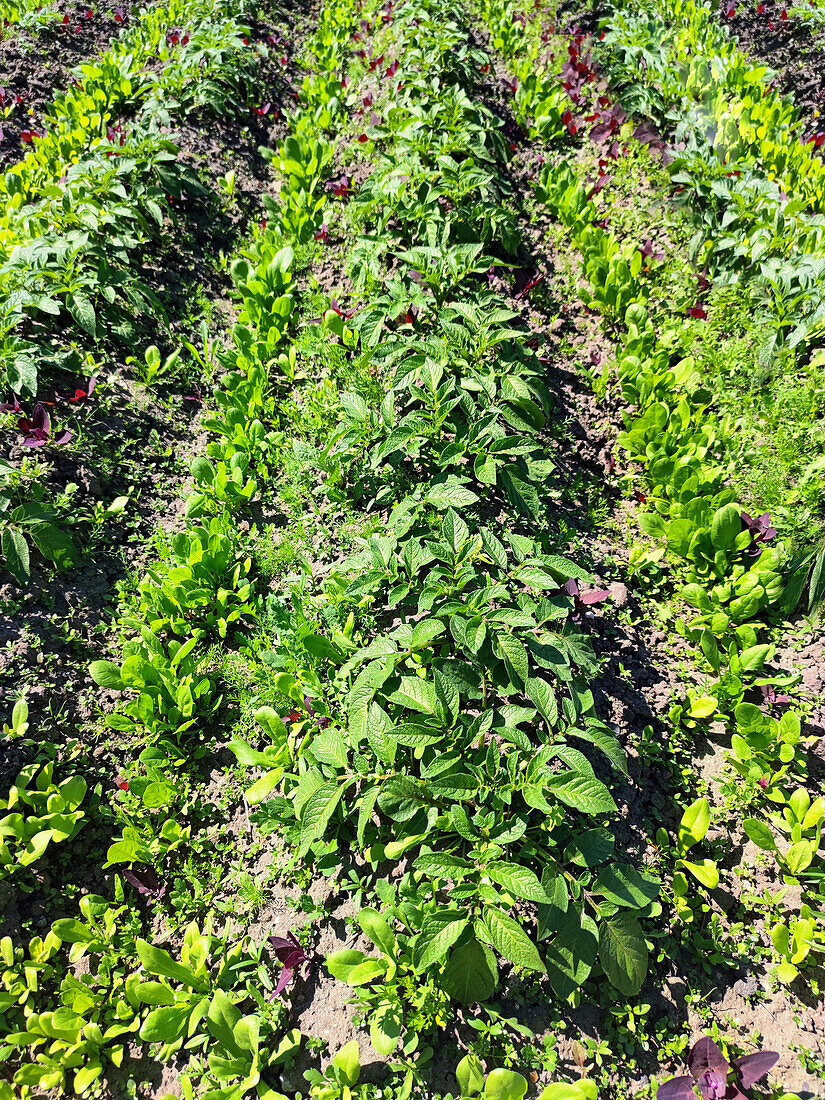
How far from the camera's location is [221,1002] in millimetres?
2051

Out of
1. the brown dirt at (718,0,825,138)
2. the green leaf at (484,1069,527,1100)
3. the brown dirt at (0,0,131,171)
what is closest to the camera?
the green leaf at (484,1069,527,1100)

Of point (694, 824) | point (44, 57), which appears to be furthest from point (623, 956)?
point (44, 57)

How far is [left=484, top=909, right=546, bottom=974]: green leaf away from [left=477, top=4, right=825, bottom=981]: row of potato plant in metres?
0.75

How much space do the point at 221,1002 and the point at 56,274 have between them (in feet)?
12.4

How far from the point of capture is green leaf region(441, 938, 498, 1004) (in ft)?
6.55

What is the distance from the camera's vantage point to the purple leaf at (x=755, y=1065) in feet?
6.15

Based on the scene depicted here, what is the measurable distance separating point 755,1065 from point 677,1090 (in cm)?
24

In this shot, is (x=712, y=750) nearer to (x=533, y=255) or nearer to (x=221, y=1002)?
(x=221, y=1002)

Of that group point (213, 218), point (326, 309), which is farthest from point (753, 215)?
point (213, 218)

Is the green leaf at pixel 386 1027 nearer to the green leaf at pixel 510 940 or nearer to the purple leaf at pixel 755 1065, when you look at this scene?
the green leaf at pixel 510 940

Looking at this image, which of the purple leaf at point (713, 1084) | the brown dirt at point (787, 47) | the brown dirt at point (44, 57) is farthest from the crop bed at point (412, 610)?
the brown dirt at point (787, 47)

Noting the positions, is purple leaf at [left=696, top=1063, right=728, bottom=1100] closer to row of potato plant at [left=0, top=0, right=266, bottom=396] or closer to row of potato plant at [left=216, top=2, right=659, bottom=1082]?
row of potato plant at [left=216, top=2, right=659, bottom=1082]

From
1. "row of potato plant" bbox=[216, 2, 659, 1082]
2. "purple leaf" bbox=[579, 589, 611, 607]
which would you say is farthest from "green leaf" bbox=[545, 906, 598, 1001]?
"purple leaf" bbox=[579, 589, 611, 607]

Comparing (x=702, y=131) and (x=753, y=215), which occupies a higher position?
(x=702, y=131)
